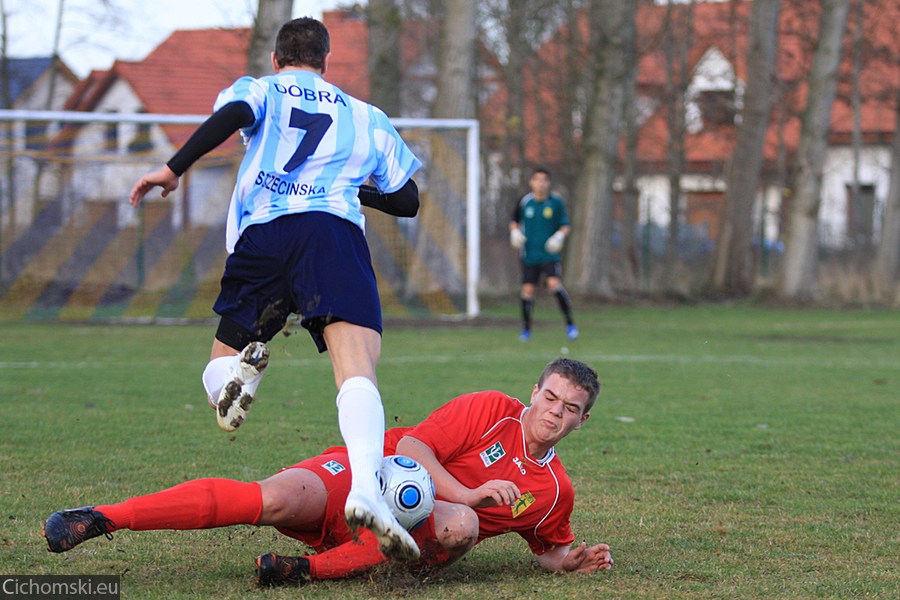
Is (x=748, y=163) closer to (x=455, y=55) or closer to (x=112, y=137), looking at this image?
(x=455, y=55)

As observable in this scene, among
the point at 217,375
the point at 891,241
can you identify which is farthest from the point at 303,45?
the point at 891,241

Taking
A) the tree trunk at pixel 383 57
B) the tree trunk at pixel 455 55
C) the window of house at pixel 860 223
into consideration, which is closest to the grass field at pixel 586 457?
the tree trunk at pixel 455 55

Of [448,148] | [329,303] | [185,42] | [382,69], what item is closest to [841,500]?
[329,303]

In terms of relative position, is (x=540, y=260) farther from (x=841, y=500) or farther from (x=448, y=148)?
(x=841, y=500)

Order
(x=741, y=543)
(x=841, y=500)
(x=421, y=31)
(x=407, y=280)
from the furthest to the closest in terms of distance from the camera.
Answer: (x=421, y=31)
(x=407, y=280)
(x=841, y=500)
(x=741, y=543)

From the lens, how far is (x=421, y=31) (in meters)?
38.3

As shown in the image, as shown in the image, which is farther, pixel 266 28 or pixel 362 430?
pixel 266 28

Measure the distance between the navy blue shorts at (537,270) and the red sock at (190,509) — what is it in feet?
39.0

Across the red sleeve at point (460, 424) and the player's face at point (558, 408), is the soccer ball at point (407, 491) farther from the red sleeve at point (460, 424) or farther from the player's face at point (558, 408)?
the player's face at point (558, 408)

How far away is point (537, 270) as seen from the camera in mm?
15938

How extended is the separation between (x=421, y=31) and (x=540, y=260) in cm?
2408

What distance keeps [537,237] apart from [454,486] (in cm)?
1192

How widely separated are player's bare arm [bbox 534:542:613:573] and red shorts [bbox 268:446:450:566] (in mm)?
470

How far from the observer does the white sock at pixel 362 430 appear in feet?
12.3
